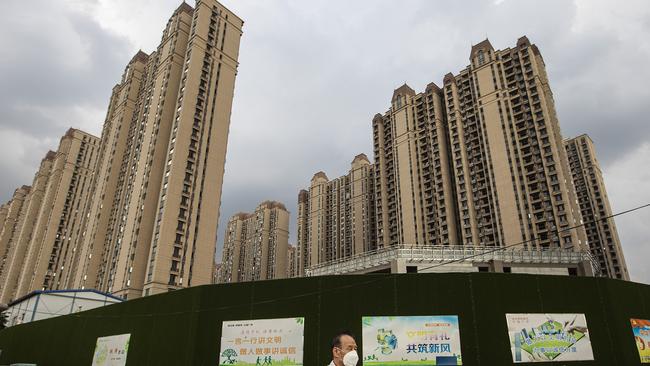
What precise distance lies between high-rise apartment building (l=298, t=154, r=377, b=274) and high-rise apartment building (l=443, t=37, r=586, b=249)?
38695mm

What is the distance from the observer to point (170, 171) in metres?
69.1

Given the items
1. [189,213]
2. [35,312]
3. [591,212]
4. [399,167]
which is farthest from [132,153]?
[591,212]

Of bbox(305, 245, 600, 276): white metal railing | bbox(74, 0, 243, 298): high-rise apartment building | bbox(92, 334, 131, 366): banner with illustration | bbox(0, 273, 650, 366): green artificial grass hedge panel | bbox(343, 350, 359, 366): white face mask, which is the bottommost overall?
bbox(343, 350, 359, 366): white face mask

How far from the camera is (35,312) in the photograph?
4219 centimetres

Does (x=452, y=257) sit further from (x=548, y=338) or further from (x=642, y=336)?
(x=548, y=338)

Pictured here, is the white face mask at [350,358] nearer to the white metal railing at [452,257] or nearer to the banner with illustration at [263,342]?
the banner with illustration at [263,342]

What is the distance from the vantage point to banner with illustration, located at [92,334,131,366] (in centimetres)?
1897

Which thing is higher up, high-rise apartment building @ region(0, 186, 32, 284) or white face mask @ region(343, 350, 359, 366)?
high-rise apartment building @ region(0, 186, 32, 284)

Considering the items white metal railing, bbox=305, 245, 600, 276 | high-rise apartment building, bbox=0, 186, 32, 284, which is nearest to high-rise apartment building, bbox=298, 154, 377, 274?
white metal railing, bbox=305, 245, 600, 276

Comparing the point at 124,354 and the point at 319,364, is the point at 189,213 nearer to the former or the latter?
the point at 124,354

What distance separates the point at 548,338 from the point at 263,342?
34.4 ft

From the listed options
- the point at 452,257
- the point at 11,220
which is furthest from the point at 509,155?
the point at 11,220

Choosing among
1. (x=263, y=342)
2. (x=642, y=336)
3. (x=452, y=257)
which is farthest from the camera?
(x=452, y=257)

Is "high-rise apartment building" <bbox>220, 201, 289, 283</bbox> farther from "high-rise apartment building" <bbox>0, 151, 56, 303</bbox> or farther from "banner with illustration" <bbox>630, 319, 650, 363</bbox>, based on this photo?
"banner with illustration" <bbox>630, 319, 650, 363</bbox>
